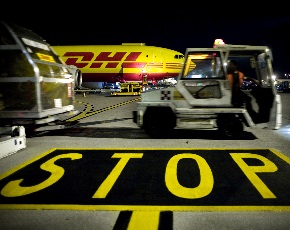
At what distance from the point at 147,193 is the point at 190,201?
596mm

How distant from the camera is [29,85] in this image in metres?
6.55

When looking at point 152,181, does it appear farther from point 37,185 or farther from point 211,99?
point 211,99

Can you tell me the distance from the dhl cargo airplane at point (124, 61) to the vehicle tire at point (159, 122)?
1994 cm

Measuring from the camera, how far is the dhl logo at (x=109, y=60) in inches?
1080

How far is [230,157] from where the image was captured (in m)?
5.50

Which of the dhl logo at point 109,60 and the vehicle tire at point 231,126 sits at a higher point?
the dhl logo at point 109,60

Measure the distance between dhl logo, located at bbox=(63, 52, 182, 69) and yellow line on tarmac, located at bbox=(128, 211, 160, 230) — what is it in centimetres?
2485

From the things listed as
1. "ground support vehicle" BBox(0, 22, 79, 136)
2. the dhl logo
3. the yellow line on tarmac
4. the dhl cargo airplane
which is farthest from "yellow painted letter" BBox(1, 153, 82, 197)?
the dhl logo

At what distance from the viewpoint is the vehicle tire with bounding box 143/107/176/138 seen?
7.32m

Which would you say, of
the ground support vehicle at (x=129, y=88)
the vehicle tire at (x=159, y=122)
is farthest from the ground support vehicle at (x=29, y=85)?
the ground support vehicle at (x=129, y=88)

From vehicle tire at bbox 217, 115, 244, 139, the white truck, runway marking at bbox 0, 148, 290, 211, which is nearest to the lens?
runway marking at bbox 0, 148, 290, 211

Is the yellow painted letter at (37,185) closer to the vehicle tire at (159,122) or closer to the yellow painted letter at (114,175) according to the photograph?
the yellow painted letter at (114,175)

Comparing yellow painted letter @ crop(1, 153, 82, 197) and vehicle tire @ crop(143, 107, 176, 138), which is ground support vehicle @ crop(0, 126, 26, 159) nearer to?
yellow painted letter @ crop(1, 153, 82, 197)

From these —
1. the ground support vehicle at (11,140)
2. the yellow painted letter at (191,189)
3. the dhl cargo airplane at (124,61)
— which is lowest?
the yellow painted letter at (191,189)
